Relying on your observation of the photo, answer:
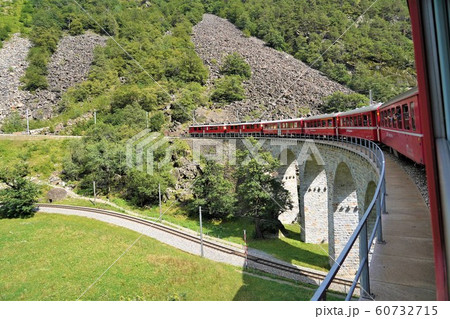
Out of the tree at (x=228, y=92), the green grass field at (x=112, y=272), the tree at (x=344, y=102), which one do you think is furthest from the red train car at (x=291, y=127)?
the tree at (x=228, y=92)

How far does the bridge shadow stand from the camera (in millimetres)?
14018

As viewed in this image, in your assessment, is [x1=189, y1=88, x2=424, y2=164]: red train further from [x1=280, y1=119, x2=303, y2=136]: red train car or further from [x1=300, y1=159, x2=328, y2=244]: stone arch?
[x1=300, y1=159, x2=328, y2=244]: stone arch

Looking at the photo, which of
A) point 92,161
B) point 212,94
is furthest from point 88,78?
point 92,161

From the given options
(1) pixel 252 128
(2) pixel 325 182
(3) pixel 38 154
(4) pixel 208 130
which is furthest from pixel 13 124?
(2) pixel 325 182

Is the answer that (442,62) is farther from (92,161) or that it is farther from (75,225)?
(92,161)

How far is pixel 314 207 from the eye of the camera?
25.2m

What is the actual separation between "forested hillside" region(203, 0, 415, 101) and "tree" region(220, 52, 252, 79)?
867 inches

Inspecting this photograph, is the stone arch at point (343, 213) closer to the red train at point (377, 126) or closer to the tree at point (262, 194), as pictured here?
the red train at point (377, 126)

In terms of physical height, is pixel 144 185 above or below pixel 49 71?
below

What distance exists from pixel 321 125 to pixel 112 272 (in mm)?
18523

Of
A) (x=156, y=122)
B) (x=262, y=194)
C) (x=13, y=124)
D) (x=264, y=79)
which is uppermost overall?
(x=264, y=79)

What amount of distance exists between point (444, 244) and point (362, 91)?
248 ft

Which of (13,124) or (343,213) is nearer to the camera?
(343,213)

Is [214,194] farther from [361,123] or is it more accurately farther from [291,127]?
[361,123]
